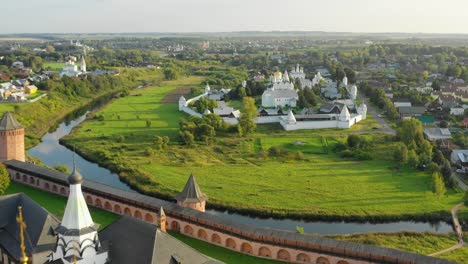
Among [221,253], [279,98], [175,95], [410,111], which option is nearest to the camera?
[221,253]

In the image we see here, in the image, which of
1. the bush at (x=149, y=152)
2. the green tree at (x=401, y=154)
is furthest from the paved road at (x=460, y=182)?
the bush at (x=149, y=152)

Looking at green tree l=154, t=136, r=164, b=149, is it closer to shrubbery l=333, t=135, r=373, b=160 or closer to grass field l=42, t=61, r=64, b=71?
shrubbery l=333, t=135, r=373, b=160

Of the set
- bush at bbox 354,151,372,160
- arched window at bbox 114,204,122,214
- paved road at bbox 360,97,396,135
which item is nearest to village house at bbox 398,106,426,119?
paved road at bbox 360,97,396,135

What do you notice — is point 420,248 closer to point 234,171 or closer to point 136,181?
point 234,171

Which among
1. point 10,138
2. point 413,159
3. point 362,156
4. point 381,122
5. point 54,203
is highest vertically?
point 10,138

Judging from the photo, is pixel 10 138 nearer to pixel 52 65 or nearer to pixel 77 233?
pixel 77 233

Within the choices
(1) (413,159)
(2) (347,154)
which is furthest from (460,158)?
(2) (347,154)

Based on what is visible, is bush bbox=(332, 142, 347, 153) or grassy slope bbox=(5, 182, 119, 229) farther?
bush bbox=(332, 142, 347, 153)
